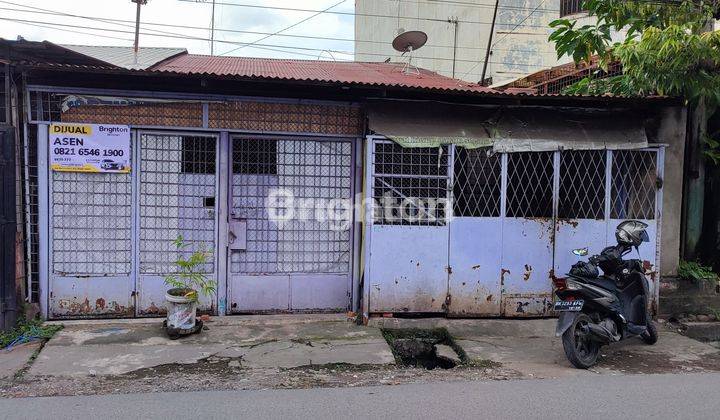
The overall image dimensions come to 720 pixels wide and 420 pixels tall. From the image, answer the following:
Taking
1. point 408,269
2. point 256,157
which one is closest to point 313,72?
point 256,157

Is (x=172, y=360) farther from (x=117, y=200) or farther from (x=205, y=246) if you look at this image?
(x=117, y=200)

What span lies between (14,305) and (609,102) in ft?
24.5

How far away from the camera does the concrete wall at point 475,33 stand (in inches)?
561

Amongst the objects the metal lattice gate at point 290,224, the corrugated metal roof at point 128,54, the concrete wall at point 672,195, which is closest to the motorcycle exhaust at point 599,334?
the concrete wall at point 672,195

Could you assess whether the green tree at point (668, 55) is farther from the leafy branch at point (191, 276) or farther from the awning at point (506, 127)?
the leafy branch at point (191, 276)

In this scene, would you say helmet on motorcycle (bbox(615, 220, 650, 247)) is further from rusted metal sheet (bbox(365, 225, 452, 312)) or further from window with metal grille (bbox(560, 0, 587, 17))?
window with metal grille (bbox(560, 0, 587, 17))

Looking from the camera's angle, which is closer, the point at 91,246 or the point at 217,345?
the point at 217,345

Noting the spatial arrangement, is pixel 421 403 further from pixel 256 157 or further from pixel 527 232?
pixel 256 157

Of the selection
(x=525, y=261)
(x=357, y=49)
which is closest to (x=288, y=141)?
(x=525, y=261)

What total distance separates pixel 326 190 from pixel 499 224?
2.26m

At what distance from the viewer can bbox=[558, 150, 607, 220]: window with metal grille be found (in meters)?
6.75

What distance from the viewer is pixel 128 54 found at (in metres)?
8.17

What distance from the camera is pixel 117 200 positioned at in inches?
251

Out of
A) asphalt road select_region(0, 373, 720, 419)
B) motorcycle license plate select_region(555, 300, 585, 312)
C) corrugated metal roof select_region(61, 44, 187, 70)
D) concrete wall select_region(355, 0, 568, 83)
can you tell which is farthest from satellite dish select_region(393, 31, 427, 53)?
asphalt road select_region(0, 373, 720, 419)
